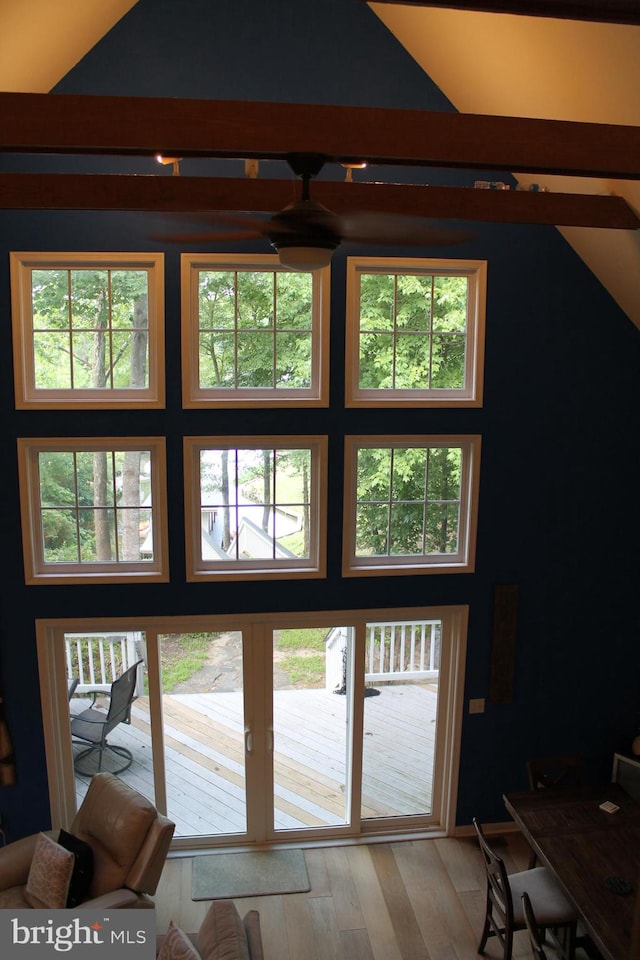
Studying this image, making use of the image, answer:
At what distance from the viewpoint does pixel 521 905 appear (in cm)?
419

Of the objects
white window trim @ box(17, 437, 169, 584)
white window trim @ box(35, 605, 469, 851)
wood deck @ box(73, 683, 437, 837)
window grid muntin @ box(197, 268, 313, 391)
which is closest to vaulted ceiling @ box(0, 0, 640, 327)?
window grid muntin @ box(197, 268, 313, 391)

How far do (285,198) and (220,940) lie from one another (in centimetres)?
370

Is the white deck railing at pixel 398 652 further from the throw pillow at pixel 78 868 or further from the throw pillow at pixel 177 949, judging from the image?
the throw pillow at pixel 177 949

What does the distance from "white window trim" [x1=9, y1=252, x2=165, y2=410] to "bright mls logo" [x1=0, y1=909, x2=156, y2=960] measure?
2.96m

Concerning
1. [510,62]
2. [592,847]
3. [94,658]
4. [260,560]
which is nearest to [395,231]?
[510,62]

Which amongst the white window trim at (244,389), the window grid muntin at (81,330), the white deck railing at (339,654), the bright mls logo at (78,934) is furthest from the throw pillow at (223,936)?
the window grid muntin at (81,330)

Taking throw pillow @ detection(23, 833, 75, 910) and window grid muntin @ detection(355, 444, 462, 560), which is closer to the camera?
throw pillow @ detection(23, 833, 75, 910)

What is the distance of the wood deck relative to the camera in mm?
5496

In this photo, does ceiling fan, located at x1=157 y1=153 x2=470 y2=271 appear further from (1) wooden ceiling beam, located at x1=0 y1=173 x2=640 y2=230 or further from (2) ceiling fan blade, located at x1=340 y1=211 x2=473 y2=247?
(1) wooden ceiling beam, located at x1=0 y1=173 x2=640 y2=230

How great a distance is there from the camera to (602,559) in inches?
213

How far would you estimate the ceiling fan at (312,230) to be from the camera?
7.39 ft

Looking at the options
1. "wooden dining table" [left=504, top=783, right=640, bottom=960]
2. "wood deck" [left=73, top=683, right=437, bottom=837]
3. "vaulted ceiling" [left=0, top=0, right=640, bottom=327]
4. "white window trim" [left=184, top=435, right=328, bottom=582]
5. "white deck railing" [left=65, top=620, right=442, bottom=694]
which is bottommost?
"wood deck" [left=73, top=683, right=437, bottom=837]

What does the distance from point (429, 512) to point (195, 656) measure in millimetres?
2032

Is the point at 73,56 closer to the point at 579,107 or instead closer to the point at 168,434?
the point at 168,434
